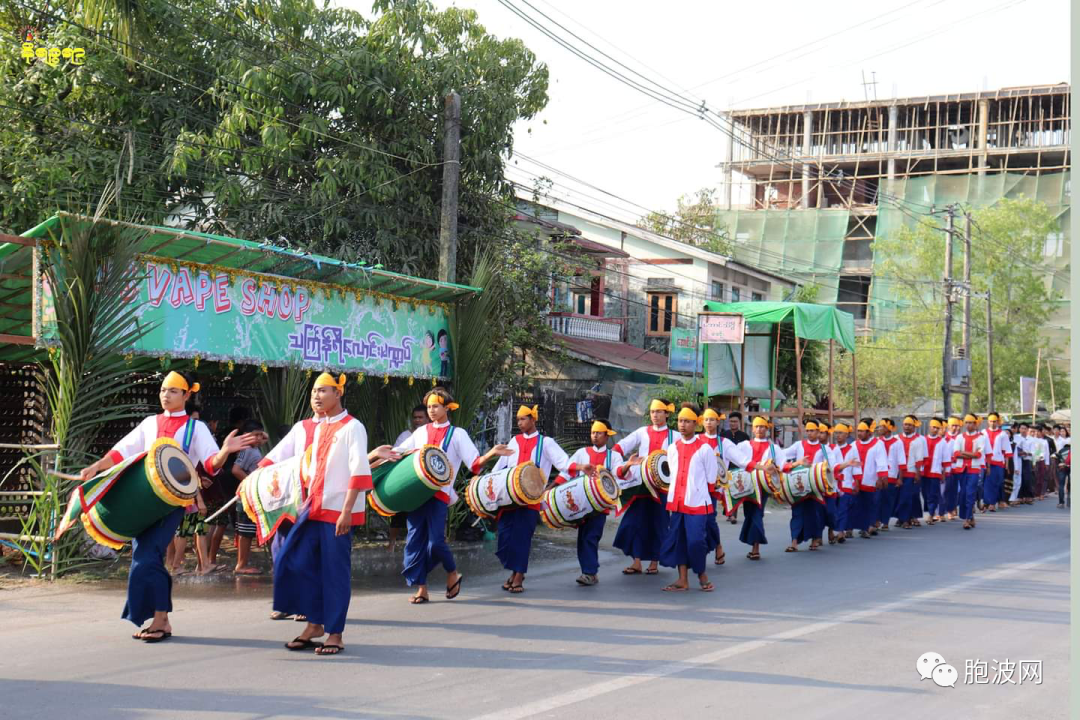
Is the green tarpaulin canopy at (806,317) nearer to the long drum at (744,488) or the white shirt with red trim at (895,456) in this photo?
the white shirt with red trim at (895,456)

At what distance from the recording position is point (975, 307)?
4706 centimetres

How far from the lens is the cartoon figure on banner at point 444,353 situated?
14.4 meters

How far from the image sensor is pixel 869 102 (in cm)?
6331

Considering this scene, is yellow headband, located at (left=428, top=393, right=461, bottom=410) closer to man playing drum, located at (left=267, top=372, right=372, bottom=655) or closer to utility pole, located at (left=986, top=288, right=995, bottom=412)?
man playing drum, located at (left=267, top=372, right=372, bottom=655)

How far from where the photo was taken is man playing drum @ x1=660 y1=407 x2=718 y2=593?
10.9m

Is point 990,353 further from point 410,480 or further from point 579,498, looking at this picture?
point 410,480

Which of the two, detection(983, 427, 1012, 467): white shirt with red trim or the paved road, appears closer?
the paved road

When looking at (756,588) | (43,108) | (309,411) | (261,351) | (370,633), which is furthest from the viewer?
(43,108)

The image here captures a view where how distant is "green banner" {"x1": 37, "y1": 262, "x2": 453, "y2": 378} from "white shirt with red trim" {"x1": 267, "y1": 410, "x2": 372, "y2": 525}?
3.87 m

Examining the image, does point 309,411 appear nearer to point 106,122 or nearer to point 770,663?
point 106,122

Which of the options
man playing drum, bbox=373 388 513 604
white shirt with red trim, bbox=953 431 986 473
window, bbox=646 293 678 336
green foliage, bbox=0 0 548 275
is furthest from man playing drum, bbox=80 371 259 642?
window, bbox=646 293 678 336

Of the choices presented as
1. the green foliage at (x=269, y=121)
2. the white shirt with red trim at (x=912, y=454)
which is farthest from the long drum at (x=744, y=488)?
the green foliage at (x=269, y=121)

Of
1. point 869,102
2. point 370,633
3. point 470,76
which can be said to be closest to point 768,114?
point 869,102

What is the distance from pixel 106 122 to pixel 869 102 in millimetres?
53550
